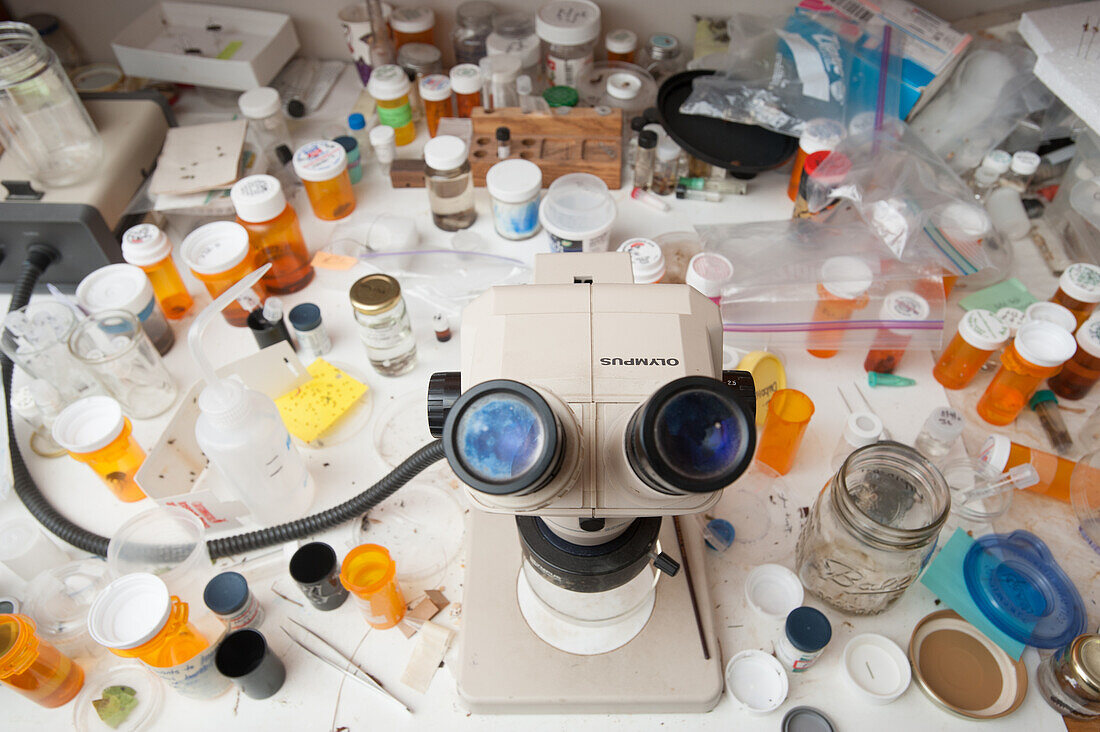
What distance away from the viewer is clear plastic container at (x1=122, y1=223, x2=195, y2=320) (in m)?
1.15

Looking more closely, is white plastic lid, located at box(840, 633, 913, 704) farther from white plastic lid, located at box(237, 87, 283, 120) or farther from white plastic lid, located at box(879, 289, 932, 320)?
white plastic lid, located at box(237, 87, 283, 120)

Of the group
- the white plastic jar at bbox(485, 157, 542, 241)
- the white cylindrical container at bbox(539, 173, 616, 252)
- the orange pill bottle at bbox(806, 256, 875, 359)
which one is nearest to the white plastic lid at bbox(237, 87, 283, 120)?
the white plastic jar at bbox(485, 157, 542, 241)

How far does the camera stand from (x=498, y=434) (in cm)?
52

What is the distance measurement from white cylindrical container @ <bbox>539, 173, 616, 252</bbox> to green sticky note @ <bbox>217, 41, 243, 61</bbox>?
0.90 meters

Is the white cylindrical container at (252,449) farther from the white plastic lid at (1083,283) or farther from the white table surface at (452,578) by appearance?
the white plastic lid at (1083,283)

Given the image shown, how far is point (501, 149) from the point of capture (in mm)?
1421

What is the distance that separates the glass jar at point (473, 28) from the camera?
1607mm

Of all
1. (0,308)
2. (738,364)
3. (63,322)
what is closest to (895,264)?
(738,364)

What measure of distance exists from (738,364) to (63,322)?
3.65 ft

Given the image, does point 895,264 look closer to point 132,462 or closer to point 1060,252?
point 1060,252

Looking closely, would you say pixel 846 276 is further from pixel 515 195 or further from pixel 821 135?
pixel 515 195

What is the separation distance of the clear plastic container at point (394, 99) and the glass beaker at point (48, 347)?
0.77m

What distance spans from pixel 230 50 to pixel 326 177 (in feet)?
1.97

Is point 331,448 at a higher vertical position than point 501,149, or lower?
lower
